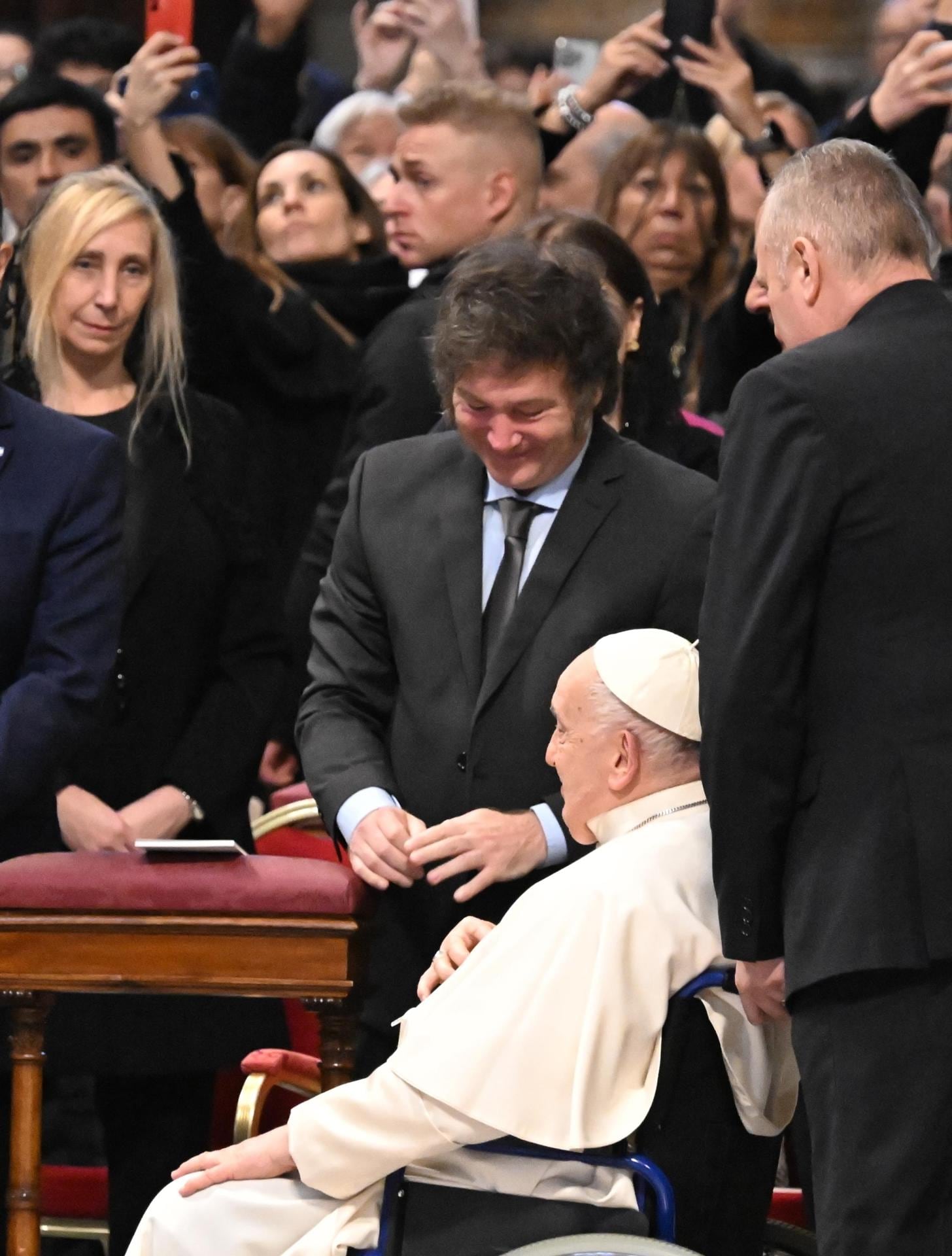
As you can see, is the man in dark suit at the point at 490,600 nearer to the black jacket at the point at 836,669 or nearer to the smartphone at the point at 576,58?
the black jacket at the point at 836,669

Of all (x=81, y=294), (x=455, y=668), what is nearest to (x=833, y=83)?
(x=81, y=294)

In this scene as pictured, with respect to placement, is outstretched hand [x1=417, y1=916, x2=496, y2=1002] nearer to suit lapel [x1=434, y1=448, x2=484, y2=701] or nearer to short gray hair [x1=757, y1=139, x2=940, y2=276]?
suit lapel [x1=434, y1=448, x2=484, y2=701]

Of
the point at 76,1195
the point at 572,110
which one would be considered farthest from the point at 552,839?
the point at 572,110

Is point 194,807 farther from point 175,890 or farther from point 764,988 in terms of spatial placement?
point 764,988

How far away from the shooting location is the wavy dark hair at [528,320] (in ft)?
11.3

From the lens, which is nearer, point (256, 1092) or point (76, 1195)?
point (256, 1092)

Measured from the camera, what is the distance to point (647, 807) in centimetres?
305

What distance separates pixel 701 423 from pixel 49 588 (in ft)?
5.21

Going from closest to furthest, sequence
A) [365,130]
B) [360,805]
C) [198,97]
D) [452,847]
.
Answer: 1. [452,847]
2. [360,805]
3. [198,97]
4. [365,130]

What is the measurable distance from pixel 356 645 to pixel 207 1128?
101 centimetres

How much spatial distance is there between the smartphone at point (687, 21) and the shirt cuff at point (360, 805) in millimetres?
2712

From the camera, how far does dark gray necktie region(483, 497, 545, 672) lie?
3.54 metres

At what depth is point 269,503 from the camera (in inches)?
205

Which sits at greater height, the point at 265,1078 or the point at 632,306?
the point at 632,306
